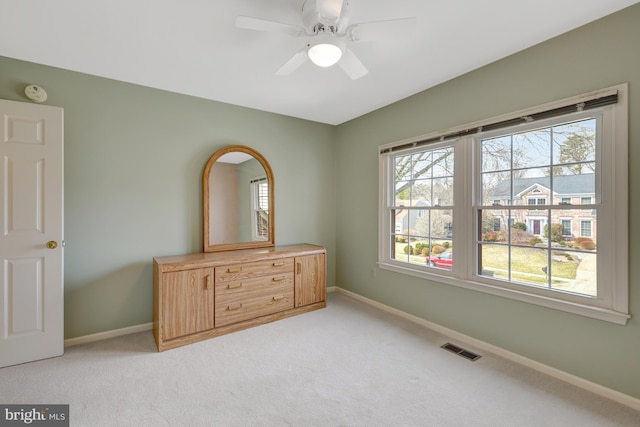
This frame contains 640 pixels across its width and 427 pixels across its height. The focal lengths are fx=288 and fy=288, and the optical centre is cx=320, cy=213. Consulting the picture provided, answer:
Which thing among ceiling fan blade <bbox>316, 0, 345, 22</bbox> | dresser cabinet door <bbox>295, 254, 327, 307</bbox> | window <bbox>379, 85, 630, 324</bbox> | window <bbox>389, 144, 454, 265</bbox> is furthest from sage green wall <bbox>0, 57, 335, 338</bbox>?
window <bbox>379, 85, 630, 324</bbox>

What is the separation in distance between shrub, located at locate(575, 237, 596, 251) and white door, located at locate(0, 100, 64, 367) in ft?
13.1

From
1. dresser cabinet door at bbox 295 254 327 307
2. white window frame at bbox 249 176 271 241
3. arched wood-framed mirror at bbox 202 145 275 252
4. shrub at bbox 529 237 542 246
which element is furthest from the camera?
white window frame at bbox 249 176 271 241

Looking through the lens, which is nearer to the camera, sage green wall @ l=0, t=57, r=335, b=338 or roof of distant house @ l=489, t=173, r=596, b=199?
roof of distant house @ l=489, t=173, r=596, b=199

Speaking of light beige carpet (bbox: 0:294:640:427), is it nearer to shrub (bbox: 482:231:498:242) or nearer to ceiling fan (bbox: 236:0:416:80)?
shrub (bbox: 482:231:498:242)

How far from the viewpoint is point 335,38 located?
5.57 ft

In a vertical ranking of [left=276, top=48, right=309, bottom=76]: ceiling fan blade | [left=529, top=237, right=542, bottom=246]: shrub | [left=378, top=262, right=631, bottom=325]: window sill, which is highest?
[left=276, top=48, right=309, bottom=76]: ceiling fan blade

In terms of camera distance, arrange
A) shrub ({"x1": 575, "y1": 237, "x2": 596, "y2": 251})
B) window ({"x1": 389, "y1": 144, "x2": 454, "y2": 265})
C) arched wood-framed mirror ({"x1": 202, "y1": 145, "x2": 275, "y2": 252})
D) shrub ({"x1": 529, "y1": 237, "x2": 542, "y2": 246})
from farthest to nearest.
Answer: arched wood-framed mirror ({"x1": 202, "y1": 145, "x2": 275, "y2": 252})
window ({"x1": 389, "y1": 144, "x2": 454, "y2": 265})
shrub ({"x1": 529, "y1": 237, "x2": 542, "y2": 246})
shrub ({"x1": 575, "y1": 237, "x2": 596, "y2": 251})

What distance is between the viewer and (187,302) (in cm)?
263

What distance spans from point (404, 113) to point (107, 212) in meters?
3.23

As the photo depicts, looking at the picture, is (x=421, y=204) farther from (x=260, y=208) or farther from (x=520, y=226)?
(x=260, y=208)

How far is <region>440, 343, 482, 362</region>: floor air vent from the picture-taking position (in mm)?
2400

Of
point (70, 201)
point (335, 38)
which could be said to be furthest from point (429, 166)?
point (70, 201)

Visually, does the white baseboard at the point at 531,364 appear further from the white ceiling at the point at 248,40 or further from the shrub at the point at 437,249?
the white ceiling at the point at 248,40

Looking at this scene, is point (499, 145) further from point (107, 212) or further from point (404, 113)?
point (107, 212)
